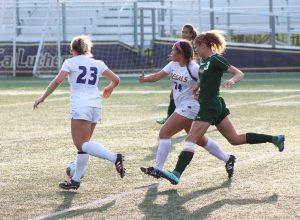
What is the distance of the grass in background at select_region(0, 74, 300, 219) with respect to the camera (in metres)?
7.36

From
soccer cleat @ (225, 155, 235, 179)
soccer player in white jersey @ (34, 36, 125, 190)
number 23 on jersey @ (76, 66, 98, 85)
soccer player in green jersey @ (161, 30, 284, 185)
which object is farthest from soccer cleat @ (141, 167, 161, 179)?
number 23 on jersey @ (76, 66, 98, 85)

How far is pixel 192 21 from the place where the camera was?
31812 millimetres

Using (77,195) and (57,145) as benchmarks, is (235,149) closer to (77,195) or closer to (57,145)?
(57,145)

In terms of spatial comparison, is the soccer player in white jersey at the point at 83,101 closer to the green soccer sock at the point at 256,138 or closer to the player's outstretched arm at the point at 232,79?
the player's outstretched arm at the point at 232,79

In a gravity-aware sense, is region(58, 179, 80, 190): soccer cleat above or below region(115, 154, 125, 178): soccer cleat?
below

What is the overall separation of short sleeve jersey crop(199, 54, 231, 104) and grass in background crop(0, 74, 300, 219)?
905 mm

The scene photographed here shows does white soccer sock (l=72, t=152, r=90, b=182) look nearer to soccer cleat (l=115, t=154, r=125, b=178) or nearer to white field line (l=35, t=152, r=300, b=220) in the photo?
soccer cleat (l=115, t=154, r=125, b=178)

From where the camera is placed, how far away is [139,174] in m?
9.37

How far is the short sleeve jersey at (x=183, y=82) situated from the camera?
29.5ft

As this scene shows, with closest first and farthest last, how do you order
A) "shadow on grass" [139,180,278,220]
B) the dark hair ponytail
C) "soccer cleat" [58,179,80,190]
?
"shadow on grass" [139,180,278,220] < "soccer cleat" [58,179,80,190] < the dark hair ponytail

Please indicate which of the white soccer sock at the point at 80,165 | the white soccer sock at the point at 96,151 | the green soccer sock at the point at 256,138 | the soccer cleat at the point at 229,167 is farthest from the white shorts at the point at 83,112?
the green soccer sock at the point at 256,138

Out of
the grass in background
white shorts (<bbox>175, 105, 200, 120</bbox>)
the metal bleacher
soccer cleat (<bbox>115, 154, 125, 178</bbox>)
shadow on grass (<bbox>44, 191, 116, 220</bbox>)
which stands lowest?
the grass in background

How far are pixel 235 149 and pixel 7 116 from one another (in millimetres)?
6606

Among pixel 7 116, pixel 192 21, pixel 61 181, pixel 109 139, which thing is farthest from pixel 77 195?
pixel 192 21
